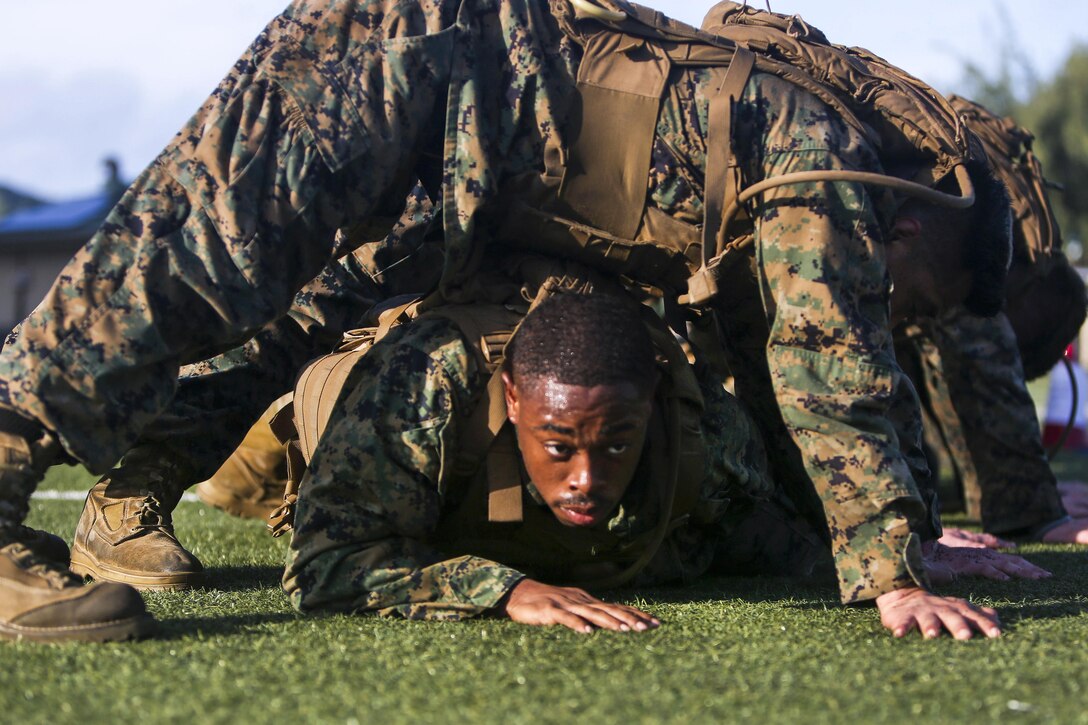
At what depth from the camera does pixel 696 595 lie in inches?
140

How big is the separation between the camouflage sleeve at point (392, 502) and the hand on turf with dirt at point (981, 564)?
1.59m

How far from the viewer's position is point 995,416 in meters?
5.27

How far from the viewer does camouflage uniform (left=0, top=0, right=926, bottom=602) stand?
292 centimetres

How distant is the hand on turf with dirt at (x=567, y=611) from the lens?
114 inches

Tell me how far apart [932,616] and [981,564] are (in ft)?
3.71

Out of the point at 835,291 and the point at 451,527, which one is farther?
the point at 451,527

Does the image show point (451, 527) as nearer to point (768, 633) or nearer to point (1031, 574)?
point (768, 633)

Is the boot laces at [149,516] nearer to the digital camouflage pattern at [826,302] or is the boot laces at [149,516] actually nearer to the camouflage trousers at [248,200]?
the camouflage trousers at [248,200]

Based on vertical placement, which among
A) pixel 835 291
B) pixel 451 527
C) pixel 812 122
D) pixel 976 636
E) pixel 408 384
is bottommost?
pixel 976 636

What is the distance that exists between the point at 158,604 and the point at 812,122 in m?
2.18

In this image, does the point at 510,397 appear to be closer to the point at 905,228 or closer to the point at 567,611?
the point at 567,611

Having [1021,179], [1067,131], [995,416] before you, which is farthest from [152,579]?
[1067,131]

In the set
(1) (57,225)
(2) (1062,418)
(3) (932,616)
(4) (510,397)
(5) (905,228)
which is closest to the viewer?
(3) (932,616)

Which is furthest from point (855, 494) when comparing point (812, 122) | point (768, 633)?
point (812, 122)
